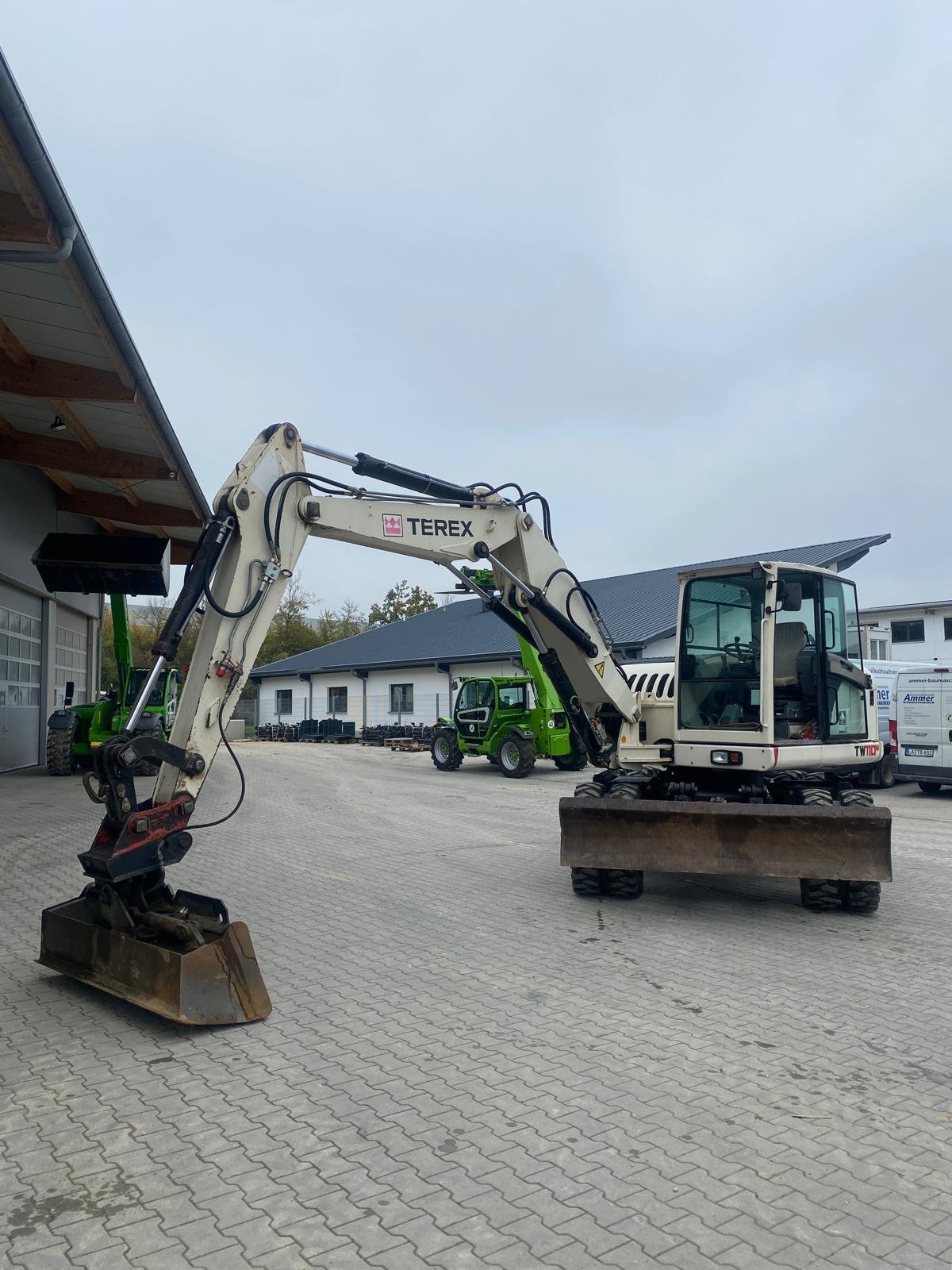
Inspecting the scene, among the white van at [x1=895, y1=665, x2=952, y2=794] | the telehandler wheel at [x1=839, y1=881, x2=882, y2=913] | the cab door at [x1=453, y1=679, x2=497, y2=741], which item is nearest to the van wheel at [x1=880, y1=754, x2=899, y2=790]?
the white van at [x1=895, y1=665, x2=952, y2=794]

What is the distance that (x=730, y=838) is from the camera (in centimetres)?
707

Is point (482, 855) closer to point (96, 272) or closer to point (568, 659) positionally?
point (568, 659)

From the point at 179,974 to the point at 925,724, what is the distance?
15.2 m

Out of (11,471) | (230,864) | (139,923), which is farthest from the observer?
(11,471)

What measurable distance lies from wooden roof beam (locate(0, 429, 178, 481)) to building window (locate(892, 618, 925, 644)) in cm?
2896

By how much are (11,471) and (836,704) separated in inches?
575

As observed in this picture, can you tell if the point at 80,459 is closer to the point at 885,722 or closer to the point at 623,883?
the point at 623,883

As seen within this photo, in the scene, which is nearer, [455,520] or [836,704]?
[455,520]

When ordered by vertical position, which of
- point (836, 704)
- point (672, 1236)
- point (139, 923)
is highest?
point (836, 704)

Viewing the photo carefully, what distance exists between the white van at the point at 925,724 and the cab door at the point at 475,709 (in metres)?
9.08

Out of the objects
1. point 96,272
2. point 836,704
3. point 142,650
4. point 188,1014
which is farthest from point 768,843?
point 142,650

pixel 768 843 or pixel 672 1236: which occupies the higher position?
pixel 768 843

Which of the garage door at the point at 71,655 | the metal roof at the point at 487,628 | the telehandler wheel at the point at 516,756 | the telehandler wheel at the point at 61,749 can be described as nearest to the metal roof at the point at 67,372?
the garage door at the point at 71,655

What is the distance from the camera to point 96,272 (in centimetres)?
843
